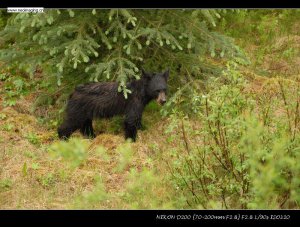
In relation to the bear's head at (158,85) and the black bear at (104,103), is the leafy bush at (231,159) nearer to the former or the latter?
the bear's head at (158,85)

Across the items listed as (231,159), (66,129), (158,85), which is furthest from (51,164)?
(231,159)

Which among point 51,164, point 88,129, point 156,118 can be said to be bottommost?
point 51,164

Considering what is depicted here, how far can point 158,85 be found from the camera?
830 centimetres

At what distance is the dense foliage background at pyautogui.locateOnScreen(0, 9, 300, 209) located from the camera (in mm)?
5848

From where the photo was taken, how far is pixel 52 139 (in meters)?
8.56

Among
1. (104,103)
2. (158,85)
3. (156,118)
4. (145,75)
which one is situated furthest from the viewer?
(156,118)

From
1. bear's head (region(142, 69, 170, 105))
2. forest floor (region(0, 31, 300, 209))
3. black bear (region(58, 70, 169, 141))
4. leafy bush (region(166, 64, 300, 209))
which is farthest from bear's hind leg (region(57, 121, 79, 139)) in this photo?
leafy bush (region(166, 64, 300, 209))

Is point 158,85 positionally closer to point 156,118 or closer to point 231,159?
point 156,118

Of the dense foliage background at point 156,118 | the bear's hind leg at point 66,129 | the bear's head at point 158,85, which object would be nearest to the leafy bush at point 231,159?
the dense foliage background at point 156,118

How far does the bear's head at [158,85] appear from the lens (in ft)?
27.3

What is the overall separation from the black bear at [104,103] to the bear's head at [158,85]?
0.02 meters

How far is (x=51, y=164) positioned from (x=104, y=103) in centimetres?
165

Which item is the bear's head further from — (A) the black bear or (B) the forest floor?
(B) the forest floor

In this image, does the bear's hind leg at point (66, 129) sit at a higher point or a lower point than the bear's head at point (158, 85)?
lower
